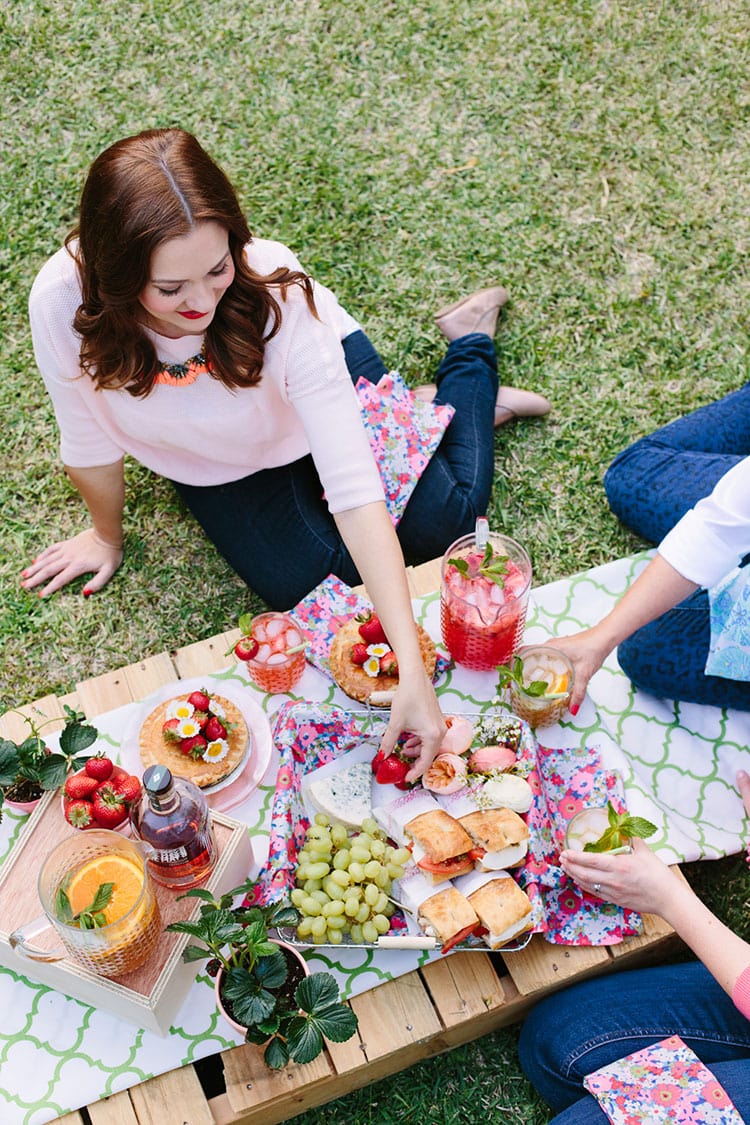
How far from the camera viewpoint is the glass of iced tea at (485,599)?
1.92 metres

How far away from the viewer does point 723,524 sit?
1.96 m

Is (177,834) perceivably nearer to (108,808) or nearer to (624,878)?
(108,808)

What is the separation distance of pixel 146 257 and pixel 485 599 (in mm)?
914

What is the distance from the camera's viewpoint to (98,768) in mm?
1689

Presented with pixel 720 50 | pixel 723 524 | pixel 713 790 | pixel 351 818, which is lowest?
pixel 713 790

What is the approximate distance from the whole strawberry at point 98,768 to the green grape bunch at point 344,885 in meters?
0.37

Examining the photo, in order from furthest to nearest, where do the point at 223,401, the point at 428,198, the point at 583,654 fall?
1. the point at 428,198
2. the point at 223,401
3. the point at 583,654

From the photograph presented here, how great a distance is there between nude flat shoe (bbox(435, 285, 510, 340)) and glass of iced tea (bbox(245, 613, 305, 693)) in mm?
1418

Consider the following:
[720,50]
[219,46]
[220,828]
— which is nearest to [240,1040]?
[220,828]

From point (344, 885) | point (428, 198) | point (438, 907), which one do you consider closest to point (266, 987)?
point (344, 885)

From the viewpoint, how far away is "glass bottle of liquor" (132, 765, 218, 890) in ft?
4.95

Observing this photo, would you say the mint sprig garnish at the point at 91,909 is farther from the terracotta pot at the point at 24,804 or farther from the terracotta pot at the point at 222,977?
the terracotta pot at the point at 24,804

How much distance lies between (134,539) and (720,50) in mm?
2942

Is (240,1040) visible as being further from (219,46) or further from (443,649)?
(219,46)
